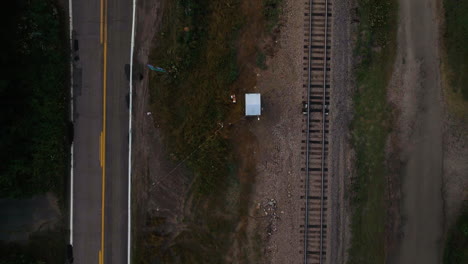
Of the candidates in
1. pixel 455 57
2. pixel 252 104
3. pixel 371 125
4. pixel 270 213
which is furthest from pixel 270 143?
pixel 455 57

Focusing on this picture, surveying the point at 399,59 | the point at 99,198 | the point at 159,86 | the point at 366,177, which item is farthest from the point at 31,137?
the point at 399,59

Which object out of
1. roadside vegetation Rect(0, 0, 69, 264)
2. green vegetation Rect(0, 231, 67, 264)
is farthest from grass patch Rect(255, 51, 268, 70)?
green vegetation Rect(0, 231, 67, 264)

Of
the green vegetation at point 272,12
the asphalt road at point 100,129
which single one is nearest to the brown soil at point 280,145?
the green vegetation at point 272,12

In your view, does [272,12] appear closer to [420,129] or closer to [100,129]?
[420,129]

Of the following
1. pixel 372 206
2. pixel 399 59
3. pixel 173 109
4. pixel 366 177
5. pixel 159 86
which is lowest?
pixel 372 206

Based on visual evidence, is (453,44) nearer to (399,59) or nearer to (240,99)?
(399,59)
